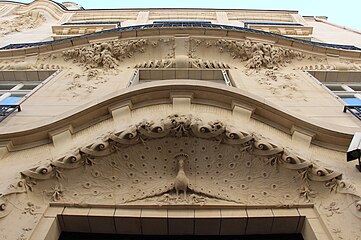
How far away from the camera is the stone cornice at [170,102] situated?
19.3 feet

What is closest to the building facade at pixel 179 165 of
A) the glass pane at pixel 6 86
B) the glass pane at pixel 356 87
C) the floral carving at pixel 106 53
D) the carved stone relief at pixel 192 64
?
the glass pane at pixel 6 86

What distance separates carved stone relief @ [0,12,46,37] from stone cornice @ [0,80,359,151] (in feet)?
41.3

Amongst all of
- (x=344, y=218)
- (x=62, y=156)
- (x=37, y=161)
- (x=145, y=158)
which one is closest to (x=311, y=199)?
(x=344, y=218)

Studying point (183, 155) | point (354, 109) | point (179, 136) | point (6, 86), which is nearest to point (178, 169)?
point (183, 155)

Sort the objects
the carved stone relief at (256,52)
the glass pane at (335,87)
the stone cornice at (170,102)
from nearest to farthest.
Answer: the stone cornice at (170,102)
the glass pane at (335,87)
the carved stone relief at (256,52)

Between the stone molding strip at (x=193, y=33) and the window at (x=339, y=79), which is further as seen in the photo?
the stone molding strip at (x=193, y=33)

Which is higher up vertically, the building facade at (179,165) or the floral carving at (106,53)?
the floral carving at (106,53)

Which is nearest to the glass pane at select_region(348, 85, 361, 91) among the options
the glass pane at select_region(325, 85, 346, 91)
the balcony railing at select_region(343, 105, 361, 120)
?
the glass pane at select_region(325, 85, 346, 91)

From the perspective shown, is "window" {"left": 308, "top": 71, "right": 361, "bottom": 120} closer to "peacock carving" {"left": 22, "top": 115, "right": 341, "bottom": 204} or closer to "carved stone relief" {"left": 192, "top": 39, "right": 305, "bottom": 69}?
"carved stone relief" {"left": 192, "top": 39, "right": 305, "bottom": 69}

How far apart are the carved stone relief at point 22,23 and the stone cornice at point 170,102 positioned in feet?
41.3

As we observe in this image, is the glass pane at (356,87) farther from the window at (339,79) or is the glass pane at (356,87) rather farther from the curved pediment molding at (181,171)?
the curved pediment molding at (181,171)

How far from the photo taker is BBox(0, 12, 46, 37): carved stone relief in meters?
17.4

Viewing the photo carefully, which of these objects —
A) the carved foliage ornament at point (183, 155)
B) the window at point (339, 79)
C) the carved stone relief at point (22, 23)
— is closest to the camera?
the carved foliage ornament at point (183, 155)

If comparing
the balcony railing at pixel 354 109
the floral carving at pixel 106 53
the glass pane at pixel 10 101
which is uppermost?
the floral carving at pixel 106 53
